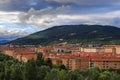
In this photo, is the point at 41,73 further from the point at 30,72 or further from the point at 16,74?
the point at 16,74

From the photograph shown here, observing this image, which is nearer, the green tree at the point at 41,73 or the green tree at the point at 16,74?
the green tree at the point at 41,73

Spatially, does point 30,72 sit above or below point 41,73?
above

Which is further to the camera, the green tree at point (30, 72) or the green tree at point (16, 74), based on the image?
the green tree at point (16, 74)

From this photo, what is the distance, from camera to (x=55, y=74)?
39.4 meters

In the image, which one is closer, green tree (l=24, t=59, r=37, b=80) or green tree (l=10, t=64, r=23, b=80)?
green tree (l=24, t=59, r=37, b=80)

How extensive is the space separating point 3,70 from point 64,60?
86.3 feet

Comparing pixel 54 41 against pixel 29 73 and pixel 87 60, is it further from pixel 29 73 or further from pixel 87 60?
pixel 29 73

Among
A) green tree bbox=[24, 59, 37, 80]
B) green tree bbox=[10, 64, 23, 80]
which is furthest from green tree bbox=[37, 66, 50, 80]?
green tree bbox=[10, 64, 23, 80]

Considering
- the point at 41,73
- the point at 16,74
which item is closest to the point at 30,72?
the point at 41,73

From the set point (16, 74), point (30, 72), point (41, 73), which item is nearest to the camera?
point (30, 72)

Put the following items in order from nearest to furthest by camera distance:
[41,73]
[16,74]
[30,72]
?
[30,72]
[16,74]
[41,73]

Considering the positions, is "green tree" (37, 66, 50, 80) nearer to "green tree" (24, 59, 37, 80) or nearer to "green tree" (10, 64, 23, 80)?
"green tree" (24, 59, 37, 80)

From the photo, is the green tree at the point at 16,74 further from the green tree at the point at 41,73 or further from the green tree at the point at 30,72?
the green tree at the point at 41,73

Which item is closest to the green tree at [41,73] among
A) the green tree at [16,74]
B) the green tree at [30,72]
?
the green tree at [30,72]
